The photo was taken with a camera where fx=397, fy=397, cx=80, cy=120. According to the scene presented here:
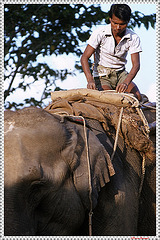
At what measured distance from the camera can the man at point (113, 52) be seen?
3975 mm

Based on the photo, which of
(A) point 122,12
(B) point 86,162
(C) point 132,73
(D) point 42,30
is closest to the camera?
(B) point 86,162

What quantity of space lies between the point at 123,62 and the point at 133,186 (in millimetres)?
1726

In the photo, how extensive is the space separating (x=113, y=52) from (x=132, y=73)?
0.31 m

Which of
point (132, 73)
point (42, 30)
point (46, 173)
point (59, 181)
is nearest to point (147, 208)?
point (59, 181)

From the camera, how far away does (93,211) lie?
8.52 ft

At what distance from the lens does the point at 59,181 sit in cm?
231

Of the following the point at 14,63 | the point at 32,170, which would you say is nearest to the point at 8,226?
the point at 32,170

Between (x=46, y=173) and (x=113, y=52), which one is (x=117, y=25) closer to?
(x=113, y=52)

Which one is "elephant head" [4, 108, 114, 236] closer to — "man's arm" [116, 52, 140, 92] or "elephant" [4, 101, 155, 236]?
"elephant" [4, 101, 155, 236]

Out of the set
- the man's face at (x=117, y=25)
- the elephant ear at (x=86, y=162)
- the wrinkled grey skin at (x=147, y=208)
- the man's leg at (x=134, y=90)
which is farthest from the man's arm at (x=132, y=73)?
the elephant ear at (x=86, y=162)

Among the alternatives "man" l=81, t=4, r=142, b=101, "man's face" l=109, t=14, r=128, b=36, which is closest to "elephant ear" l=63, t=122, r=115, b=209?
"man" l=81, t=4, r=142, b=101

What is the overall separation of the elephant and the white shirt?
1.49 meters

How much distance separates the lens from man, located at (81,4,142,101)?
13.0 ft

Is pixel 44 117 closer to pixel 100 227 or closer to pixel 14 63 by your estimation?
pixel 100 227
